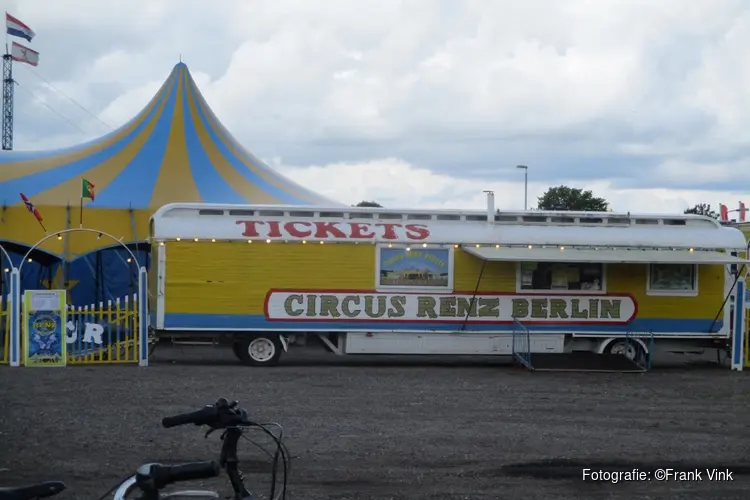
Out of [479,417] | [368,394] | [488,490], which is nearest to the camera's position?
[488,490]

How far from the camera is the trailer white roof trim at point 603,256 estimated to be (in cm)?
1608

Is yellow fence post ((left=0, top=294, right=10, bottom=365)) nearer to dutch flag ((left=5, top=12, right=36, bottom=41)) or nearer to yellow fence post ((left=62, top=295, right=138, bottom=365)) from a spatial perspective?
yellow fence post ((left=62, top=295, right=138, bottom=365))

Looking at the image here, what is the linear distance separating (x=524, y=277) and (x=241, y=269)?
5252mm

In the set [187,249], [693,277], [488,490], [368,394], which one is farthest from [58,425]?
[693,277]

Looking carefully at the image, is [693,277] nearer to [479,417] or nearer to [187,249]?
[479,417]

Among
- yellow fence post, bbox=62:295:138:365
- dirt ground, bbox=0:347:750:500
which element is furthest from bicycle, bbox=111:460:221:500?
yellow fence post, bbox=62:295:138:365

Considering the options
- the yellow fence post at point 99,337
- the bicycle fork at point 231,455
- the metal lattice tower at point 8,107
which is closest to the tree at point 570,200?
the metal lattice tower at point 8,107

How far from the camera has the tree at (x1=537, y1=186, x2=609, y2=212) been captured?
50.9m

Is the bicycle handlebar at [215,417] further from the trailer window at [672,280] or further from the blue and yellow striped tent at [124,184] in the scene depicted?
the blue and yellow striped tent at [124,184]

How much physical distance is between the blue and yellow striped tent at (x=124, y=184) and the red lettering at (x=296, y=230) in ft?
16.8

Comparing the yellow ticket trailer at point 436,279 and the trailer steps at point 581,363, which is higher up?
the yellow ticket trailer at point 436,279

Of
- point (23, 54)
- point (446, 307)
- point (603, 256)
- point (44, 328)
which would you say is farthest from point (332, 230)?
point (23, 54)

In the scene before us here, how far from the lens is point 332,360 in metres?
18.1

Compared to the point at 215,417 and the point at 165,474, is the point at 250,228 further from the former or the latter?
the point at 165,474
